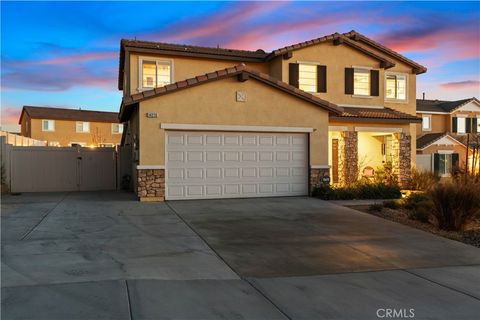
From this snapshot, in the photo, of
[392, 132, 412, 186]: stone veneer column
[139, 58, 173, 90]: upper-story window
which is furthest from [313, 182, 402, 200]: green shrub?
[139, 58, 173, 90]: upper-story window

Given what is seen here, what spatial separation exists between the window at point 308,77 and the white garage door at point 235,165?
5362 mm

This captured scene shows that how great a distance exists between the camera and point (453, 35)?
66.2ft

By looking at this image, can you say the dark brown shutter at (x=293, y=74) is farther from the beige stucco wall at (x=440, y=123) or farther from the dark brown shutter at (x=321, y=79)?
the beige stucco wall at (x=440, y=123)

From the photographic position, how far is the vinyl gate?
60.3 ft

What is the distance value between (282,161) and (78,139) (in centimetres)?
3690

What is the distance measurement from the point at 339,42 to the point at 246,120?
883cm

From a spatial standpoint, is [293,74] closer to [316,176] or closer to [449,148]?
[316,176]

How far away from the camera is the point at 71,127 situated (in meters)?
47.2

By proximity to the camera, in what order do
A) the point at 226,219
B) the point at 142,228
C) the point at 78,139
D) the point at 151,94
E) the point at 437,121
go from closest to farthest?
1. the point at 142,228
2. the point at 226,219
3. the point at 151,94
4. the point at 437,121
5. the point at 78,139

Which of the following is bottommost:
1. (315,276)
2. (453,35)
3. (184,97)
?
(315,276)

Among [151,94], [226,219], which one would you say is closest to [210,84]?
[151,94]

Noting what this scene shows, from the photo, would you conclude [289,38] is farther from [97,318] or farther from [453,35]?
[97,318]

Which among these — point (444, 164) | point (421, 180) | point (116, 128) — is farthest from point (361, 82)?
point (116, 128)

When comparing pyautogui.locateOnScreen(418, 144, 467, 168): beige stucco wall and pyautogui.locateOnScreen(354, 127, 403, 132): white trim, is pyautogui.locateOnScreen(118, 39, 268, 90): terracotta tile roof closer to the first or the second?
pyautogui.locateOnScreen(354, 127, 403, 132): white trim
